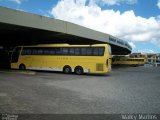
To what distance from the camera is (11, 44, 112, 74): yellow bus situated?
20.8 metres

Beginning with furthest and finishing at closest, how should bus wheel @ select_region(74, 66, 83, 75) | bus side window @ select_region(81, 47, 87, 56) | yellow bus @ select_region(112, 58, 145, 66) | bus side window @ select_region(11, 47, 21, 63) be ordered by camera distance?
yellow bus @ select_region(112, 58, 145, 66) → bus side window @ select_region(11, 47, 21, 63) → bus wheel @ select_region(74, 66, 83, 75) → bus side window @ select_region(81, 47, 87, 56)

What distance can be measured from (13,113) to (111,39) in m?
31.0

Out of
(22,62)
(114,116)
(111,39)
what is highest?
(111,39)

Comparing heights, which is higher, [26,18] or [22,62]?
[26,18]

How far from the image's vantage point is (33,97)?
8.90 metres

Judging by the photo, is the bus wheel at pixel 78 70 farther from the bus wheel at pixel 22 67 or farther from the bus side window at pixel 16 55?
the bus side window at pixel 16 55

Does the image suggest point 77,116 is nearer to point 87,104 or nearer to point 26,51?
point 87,104

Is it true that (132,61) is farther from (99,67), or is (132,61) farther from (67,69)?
(99,67)

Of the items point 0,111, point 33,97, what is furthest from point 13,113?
point 33,97

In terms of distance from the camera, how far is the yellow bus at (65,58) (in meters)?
20.8

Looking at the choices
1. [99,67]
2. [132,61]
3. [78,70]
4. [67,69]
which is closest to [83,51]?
[78,70]

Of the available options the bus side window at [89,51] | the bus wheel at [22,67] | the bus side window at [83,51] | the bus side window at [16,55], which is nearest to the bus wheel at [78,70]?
the bus side window at [83,51]

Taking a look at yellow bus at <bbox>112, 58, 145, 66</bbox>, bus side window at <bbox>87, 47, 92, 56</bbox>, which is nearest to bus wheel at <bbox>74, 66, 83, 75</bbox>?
bus side window at <bbox>87, 47, 92, 56</bbox>

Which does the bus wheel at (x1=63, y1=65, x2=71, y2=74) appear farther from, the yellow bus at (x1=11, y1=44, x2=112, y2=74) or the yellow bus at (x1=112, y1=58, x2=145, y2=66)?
the yellow bus at (x1=112, y1=58, x2=145, y2=66)
